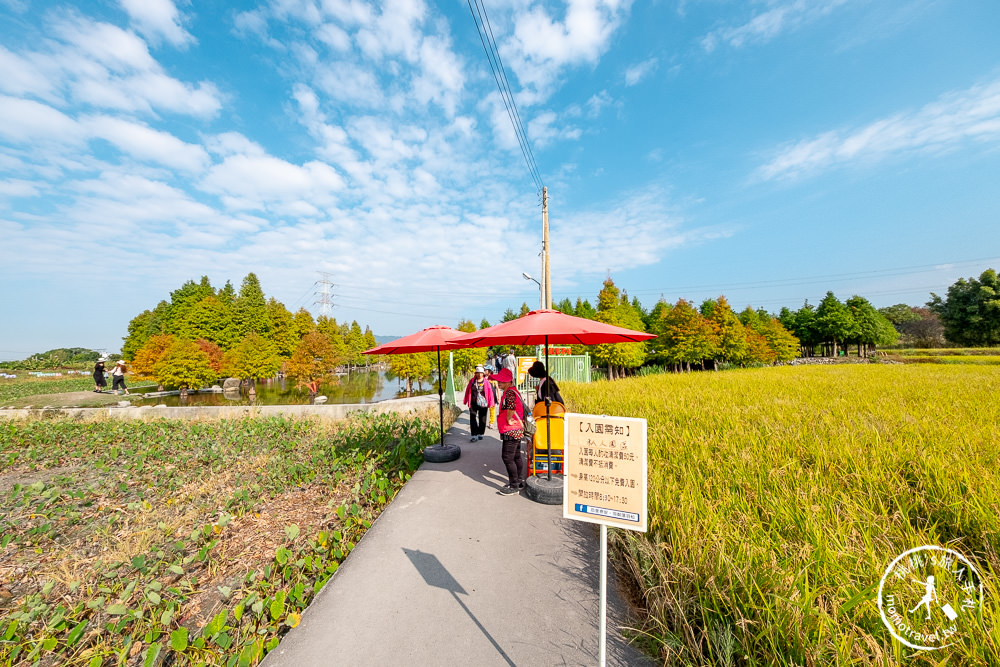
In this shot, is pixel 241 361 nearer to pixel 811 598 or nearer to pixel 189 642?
pixel 189 642

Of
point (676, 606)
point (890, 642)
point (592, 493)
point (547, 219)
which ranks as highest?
point (547, 219)

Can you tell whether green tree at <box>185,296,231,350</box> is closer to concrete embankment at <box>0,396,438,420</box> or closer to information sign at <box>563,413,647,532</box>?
concrete embankment at <box>0,396,438,420</box>

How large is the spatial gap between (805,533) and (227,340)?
181 feet

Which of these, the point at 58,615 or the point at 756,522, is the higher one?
the point at 756,522

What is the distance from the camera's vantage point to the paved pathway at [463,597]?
2254 millimetres

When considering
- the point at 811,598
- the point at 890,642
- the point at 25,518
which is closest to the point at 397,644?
the point at 811,598

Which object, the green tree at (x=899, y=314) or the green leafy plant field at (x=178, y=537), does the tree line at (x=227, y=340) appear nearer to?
the green leafy plant field at (x=178, y=537)

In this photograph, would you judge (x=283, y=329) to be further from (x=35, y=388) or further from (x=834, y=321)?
(x=834, y=321)

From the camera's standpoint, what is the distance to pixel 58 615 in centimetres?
282

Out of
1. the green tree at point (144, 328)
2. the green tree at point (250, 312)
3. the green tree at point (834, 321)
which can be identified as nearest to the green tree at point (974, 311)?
the green tree at point (834, 321)

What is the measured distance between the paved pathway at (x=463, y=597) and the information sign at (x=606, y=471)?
2.95 ft

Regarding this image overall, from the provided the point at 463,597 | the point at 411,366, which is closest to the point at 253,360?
the point at 411,366

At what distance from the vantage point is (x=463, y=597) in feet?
9.10

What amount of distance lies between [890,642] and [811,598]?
397 mm
